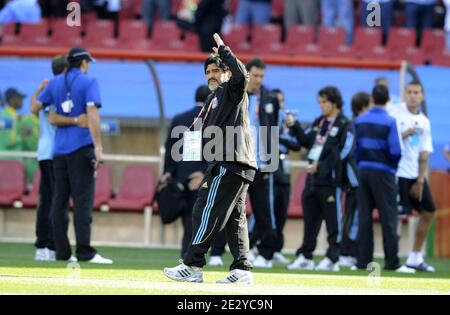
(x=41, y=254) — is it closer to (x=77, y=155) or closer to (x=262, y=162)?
(x=77, y=155)

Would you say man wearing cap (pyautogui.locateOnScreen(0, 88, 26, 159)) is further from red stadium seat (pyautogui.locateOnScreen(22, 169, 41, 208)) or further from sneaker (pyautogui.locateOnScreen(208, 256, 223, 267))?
sneaker (pyautogui.locateOnScreen(208, 256, 223, 267))

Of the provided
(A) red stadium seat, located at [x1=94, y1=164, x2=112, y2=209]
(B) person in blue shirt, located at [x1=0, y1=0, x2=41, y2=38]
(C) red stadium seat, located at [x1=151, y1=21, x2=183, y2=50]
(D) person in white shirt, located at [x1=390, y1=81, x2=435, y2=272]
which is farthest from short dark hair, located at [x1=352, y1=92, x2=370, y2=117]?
(B) person in blue shirt, located at [x1=0, y1=0, x2=41, y2=38]

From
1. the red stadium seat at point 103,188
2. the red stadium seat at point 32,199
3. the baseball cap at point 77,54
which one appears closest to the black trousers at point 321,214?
the baseball cap at point 77,54

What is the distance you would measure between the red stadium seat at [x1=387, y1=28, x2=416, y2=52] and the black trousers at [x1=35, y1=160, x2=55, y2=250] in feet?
33.3

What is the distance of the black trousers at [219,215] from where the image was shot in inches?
404

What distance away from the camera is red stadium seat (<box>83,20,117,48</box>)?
22.6m

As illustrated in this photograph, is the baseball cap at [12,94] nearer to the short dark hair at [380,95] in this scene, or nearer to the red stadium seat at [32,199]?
the red stadium seat at [32,199]

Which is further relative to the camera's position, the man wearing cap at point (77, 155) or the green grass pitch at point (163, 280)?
the man wearing cap at point (77, 155)

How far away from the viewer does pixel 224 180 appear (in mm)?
10281

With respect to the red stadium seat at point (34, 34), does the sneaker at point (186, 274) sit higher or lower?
lower

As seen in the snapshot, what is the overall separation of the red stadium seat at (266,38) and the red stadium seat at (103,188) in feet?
17.3

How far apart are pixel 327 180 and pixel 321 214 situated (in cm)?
46

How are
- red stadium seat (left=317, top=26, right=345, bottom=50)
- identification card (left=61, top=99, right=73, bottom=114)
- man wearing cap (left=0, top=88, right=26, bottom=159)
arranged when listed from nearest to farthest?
identification card (left=61, top=99, right=73, bottom=114) → man wearing cap (left=0, top=88, right=26, bottom=159) → red stadium seat (left=317, top=26, right=345, bottom=50)
